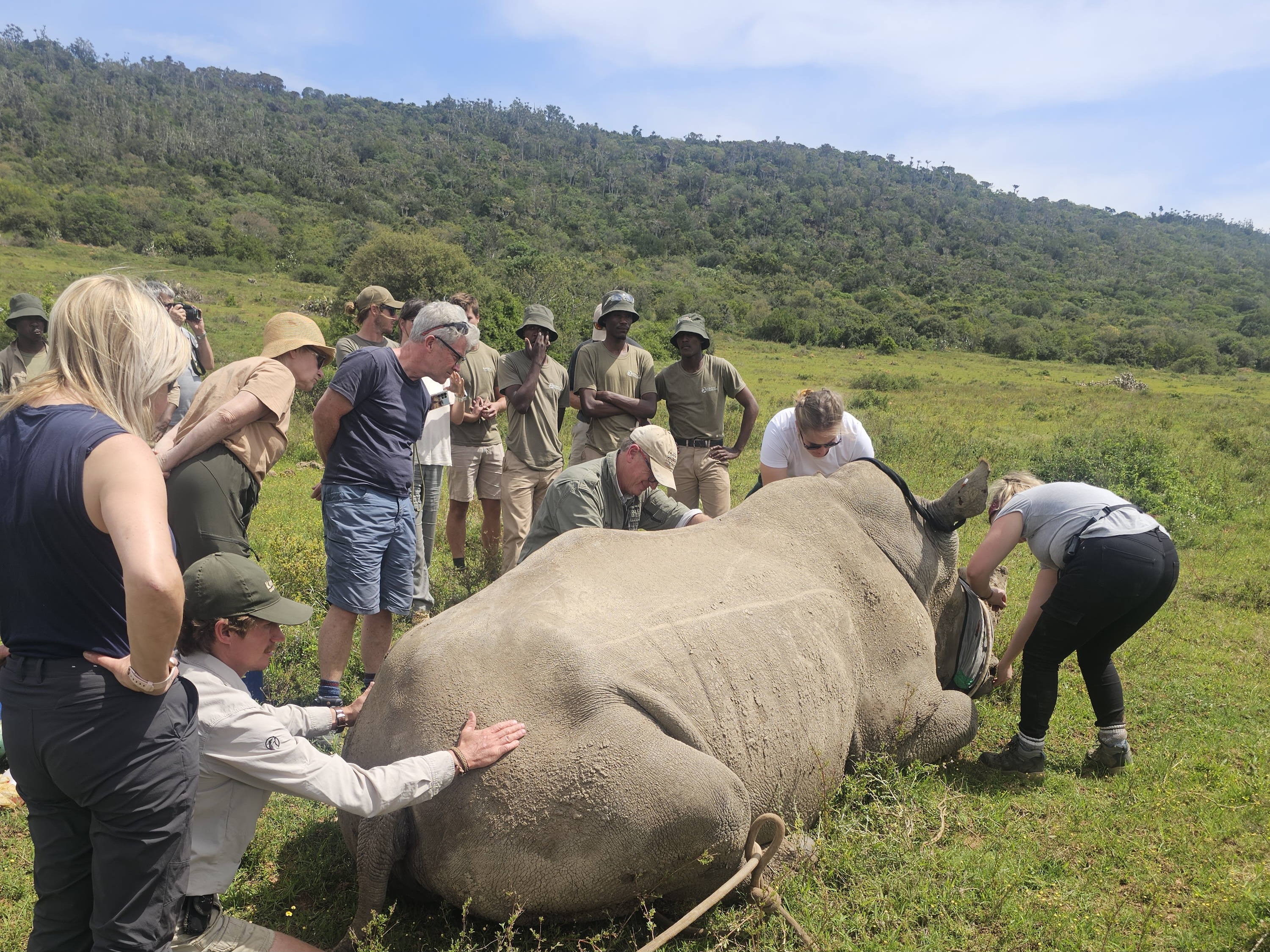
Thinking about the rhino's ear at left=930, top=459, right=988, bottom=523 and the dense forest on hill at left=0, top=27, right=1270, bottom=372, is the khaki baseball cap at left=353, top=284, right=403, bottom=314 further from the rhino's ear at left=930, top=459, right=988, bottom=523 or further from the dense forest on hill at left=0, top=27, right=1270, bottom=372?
the dense forest on hill at left=0, top=27, right=1270, bottom=372

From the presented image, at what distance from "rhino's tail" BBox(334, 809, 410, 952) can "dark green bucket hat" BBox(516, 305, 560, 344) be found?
461 cm

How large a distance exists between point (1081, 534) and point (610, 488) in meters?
2.57

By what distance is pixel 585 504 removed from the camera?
461 cm

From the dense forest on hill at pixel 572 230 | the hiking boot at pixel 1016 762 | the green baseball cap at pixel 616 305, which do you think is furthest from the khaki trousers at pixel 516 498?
the dense forest on hill at pixel 572 230

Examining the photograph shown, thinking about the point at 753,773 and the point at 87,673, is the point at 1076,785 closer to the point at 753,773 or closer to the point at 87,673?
the point at 753,773

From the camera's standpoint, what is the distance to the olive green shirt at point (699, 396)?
7180 mm

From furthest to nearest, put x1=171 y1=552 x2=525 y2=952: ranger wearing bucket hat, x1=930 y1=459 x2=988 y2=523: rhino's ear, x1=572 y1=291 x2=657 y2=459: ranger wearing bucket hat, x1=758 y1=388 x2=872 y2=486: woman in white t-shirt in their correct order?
x1=572 y1=291 x2=657 y2=459: ranger wearing bucket hat, x1=758 y1=388 x2=872 y2=486: woman in white t-shirt, x1=930 y1=459 x2=988 y2=523: rhino's ear, x1=171 y1=552 x2=525 y2=952: ranger wearing bucket hat

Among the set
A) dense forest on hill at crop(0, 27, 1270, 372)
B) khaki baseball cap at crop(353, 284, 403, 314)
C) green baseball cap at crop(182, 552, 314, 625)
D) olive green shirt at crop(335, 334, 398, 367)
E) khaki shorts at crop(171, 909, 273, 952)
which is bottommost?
khaki shorts at crop(171, 909, 273, 952)

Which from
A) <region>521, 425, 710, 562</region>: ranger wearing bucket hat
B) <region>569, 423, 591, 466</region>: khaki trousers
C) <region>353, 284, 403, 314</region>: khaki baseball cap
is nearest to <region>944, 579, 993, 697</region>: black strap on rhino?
<region>521, 425, 710, 562</region>: ranger wearing bucket hat

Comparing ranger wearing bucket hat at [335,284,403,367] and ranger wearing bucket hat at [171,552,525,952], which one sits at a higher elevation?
ranger wearing bucket hat at [335,284,403,367]

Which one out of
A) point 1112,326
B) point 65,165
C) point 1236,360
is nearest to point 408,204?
point 65,165

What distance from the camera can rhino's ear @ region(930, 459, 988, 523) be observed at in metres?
4.50

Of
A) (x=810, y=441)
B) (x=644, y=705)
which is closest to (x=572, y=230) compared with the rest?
(x=810, y=441)

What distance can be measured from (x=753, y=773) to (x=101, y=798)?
7.71 feet
